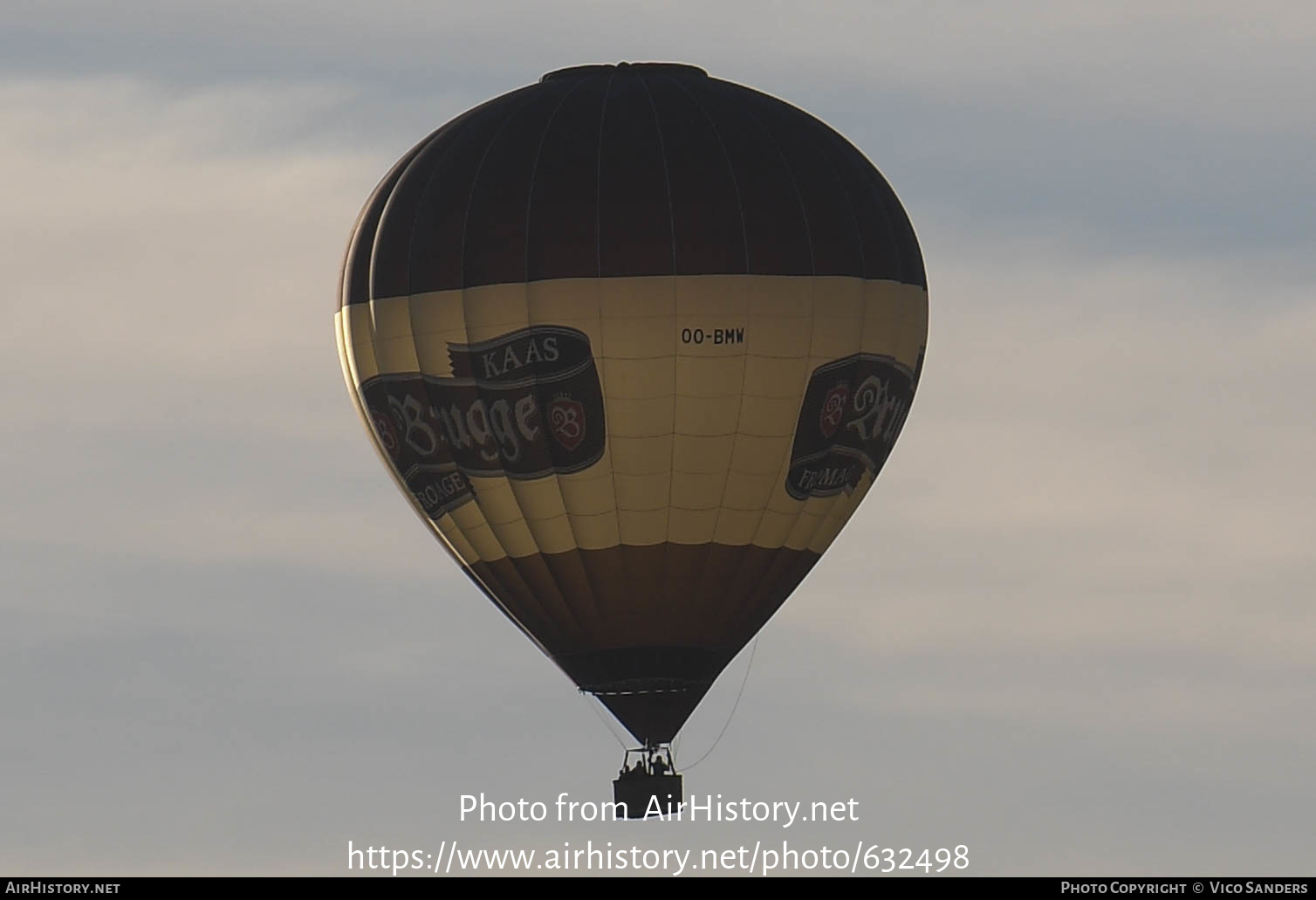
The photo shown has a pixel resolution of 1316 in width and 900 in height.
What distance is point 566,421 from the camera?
84.6 m

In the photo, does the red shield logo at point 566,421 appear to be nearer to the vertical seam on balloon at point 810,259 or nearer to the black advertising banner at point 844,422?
the vertical seam on balloon at point 810,259

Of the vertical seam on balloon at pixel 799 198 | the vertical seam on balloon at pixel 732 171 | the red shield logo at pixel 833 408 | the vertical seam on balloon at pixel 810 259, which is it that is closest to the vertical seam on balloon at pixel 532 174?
the vertical seam on balloon at pixel 732 171

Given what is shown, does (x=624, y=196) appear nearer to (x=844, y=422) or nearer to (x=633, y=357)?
(x=633, y=357)

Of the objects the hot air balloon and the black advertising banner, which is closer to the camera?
the hot air balloon

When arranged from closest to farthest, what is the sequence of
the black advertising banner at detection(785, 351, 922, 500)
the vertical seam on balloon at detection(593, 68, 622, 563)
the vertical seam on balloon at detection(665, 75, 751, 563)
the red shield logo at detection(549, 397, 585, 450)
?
the vertical seam on balloon at detection(593, 68, 622, 563) → the red shield logo at detection(549, 397, 585, 450) → the vertical seam on balloon at detection(665, 75, 751, 563) → the black advertising banner at detection(785, 351, 922, 500)

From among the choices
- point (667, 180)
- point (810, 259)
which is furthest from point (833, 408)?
point (667, 180)

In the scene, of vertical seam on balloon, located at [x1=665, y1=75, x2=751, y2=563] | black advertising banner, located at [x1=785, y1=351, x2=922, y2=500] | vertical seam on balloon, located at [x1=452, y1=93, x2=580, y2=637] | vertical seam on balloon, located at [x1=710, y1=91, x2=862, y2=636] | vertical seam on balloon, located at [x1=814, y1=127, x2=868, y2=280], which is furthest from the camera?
vertical seam on balloon, located at [x1=814, y1=127, x2=868, y2=280]

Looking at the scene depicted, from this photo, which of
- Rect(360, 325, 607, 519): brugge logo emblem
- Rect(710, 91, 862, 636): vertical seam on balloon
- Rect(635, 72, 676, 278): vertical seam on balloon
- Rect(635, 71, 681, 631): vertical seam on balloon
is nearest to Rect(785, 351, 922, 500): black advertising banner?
Rect(710, 91, 862, 636): vertical seam on balloon

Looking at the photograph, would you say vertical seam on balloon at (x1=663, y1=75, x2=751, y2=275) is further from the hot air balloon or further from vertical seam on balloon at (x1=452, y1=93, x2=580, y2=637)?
vertical seam on balloon at (x1=452, y1=93, x2=580, y2=637)

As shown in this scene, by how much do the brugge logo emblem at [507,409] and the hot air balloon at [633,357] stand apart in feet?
0.08

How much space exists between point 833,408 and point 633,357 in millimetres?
2900

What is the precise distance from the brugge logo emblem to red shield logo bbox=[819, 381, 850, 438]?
9.81 feet

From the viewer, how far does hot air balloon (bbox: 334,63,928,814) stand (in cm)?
8450

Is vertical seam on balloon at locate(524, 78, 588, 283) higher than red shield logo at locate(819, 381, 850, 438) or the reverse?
higher
